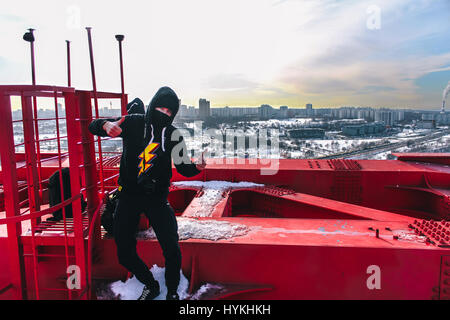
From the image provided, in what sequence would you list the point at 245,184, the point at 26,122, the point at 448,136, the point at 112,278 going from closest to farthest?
the point at 26,122 < the point at 112,278 < the point at 245,184 < the point at 448,136

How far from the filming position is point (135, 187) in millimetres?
2914

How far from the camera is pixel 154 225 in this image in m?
2.98

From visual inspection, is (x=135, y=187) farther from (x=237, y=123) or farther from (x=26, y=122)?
(x=237, y=123)

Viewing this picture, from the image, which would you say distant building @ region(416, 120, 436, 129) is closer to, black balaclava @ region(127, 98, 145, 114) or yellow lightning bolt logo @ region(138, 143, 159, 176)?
black balaclava @ region(127, 98, 145, 114)

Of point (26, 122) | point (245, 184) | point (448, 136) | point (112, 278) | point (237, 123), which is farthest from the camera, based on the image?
point (448, 136)

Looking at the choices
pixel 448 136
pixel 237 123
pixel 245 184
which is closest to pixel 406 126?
pixel 448 136

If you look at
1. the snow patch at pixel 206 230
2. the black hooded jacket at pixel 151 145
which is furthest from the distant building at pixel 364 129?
the black hooded jacket at pixel 151 145

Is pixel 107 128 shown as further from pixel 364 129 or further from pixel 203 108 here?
pixel 364 129

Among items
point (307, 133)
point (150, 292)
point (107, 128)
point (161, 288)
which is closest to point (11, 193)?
point (107, 128)

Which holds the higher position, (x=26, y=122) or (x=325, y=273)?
(x=26, y=122)

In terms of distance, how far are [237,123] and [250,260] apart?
191 ft

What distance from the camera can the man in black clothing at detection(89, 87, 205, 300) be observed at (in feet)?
9.34

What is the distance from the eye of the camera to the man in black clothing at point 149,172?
285cm

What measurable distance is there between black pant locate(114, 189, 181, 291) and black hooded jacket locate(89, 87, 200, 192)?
0.13 m
